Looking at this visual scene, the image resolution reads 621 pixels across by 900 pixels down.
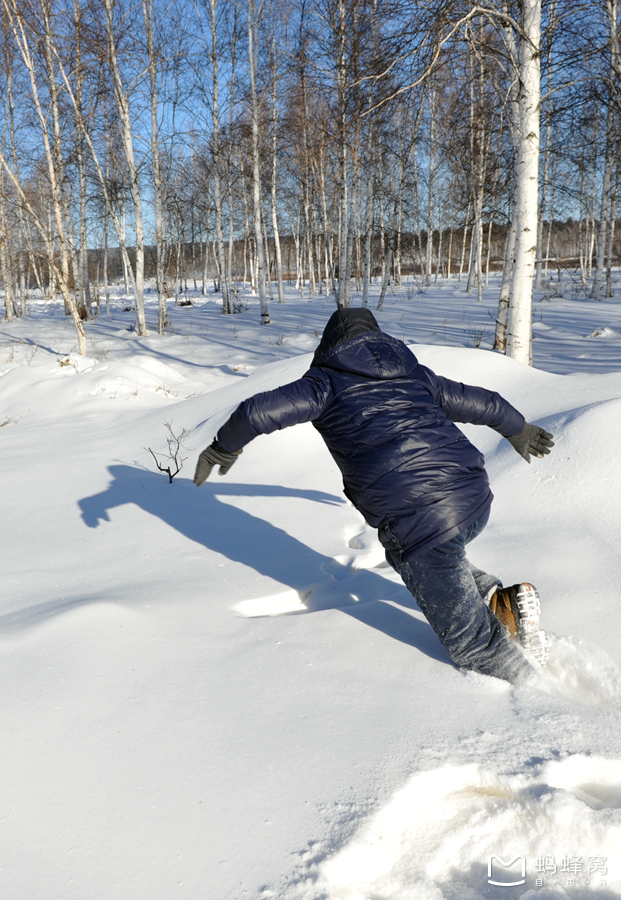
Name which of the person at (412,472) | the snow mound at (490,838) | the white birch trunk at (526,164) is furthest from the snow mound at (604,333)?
the snow mound at (490,838)

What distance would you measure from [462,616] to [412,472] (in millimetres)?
500

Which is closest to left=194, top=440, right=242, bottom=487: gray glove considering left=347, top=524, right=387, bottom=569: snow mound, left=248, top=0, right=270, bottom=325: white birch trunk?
left=347, top=524, right=387, bottom=569: snow mound

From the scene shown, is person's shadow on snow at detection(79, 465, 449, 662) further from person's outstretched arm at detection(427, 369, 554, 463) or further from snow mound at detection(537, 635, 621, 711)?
person's outstretched arm at detection(427, 369, 554, 463)

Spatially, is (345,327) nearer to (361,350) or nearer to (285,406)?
(361,350)

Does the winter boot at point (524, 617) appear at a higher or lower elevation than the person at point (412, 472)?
lower

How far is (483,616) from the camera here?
1.84 m

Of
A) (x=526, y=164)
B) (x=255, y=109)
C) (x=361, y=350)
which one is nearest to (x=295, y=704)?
(x=361, y=350)

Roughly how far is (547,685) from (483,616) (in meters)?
0.31

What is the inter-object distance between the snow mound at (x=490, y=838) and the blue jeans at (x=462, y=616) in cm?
36

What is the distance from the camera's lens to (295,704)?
1.74 meters

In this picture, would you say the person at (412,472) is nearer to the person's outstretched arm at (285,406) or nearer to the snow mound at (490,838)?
the person's outstretched arm at (285,406)

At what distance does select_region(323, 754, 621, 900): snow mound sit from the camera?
4.17 ft

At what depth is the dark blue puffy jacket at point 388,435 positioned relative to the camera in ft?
6.04

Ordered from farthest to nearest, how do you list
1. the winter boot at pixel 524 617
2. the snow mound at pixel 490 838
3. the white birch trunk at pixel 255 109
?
1. the white birch trunk at pixel 255 109
2. the winter boot at pixel 524 617
3. the snow mound at pixel 490 838
